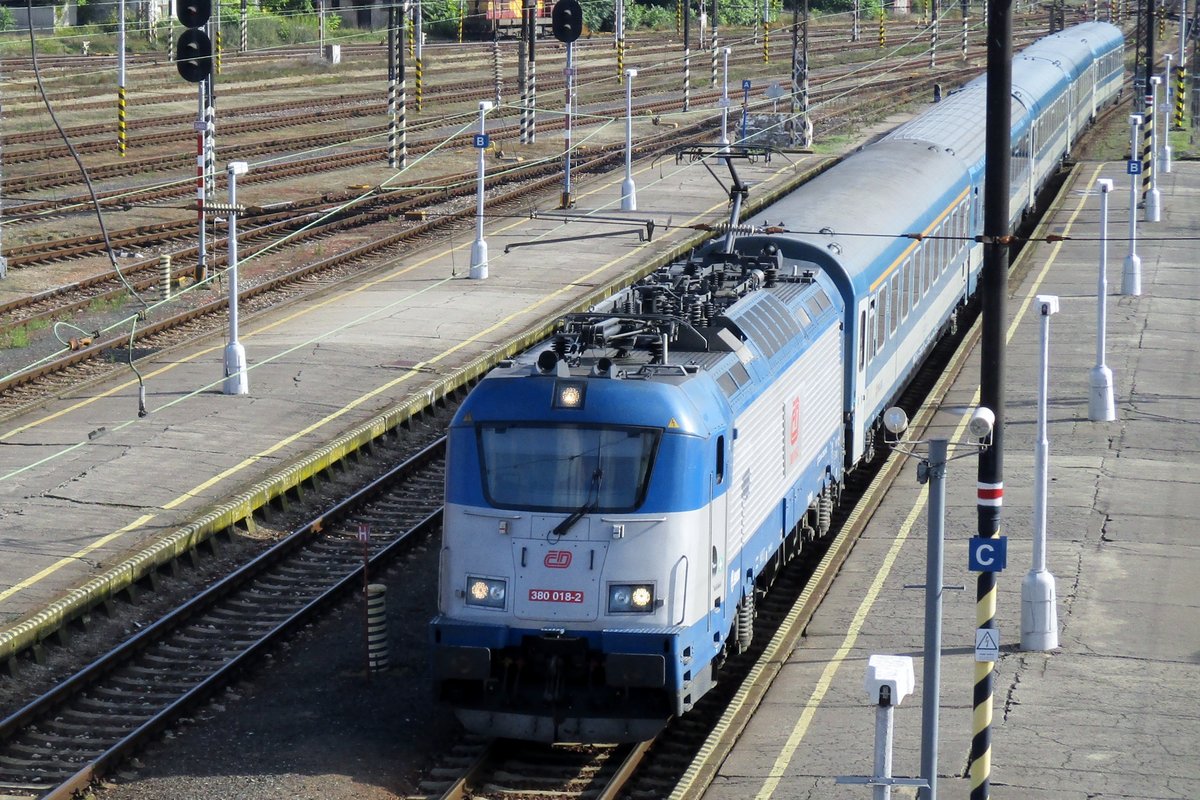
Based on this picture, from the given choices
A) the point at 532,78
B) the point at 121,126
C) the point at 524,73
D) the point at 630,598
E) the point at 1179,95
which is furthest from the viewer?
the point at 1179,95

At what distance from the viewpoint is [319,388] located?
24625mm

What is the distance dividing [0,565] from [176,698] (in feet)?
10.8

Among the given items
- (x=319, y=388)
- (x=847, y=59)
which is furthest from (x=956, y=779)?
(x=847, y=59)

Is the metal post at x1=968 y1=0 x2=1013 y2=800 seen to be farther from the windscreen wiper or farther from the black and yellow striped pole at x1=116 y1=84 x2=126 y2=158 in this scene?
the black and yellow striped pole at x1=116 y1=84 x2=126 y2=158

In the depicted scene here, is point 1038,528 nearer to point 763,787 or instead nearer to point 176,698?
point 763,787

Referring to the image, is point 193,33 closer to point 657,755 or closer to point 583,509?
point 583,509

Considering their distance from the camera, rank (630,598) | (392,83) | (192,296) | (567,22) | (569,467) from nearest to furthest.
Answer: (630,598) < (569,467) < (192,296) < (567,22) < (392,83)

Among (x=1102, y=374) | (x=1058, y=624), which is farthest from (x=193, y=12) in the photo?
(x=1058, y=624)

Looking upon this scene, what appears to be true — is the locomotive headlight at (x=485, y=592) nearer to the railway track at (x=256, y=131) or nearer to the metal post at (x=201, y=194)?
the metal post at (x=201, y=194)

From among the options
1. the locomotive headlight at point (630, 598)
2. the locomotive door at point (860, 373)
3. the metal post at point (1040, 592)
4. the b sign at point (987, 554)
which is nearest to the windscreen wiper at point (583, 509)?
the locomotive headlight at point (630, 598)

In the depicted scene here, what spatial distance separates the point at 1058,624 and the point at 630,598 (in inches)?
214

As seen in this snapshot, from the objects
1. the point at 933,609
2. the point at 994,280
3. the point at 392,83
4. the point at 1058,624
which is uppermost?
the point at 392,83

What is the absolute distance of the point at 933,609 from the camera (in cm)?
1202

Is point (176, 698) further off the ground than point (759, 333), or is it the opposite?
point (759, 333)
